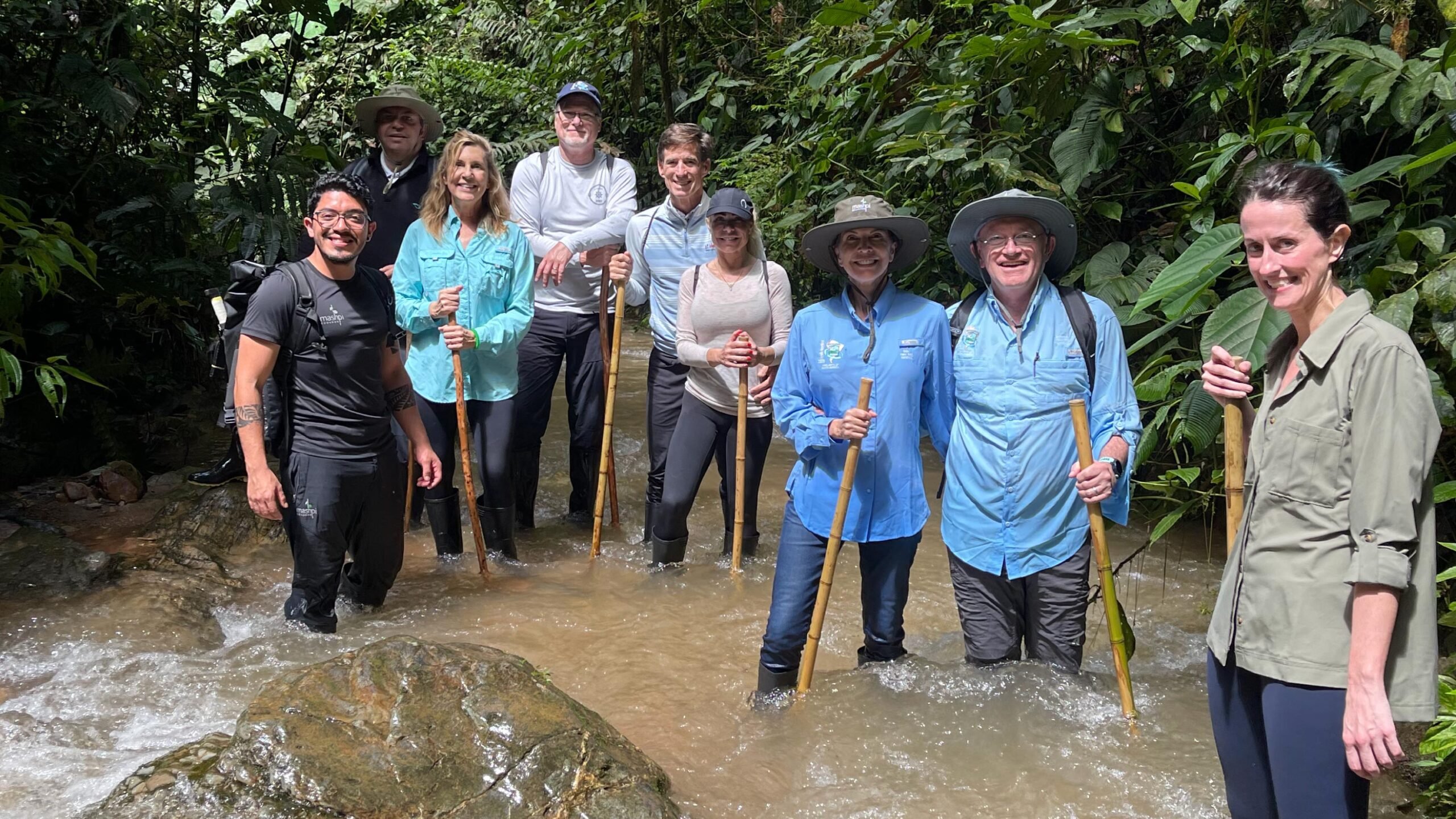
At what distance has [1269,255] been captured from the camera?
2.54 metres

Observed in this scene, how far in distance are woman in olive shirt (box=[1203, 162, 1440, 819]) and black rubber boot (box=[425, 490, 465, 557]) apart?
4.28 meters

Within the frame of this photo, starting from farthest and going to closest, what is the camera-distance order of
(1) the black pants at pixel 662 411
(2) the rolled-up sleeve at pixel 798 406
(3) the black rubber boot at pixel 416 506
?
(3) the black rubber boot at pixel 416 506, (1) the black pants at pixel 662 411, (2) the rolled-up sleeve at pixel 798 406

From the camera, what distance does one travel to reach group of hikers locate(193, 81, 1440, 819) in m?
2.41

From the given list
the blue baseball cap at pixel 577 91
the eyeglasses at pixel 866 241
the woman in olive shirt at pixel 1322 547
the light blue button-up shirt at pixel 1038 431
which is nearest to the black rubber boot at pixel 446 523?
the blue baseball cap at pixel 577 91

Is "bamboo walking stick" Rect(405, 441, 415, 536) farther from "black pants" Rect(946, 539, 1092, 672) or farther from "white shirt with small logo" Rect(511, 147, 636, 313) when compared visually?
"black pants" Rect(946, 539, 1092, 672)

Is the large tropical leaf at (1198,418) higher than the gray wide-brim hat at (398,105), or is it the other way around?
the gray wide-brim hat at (398,105)

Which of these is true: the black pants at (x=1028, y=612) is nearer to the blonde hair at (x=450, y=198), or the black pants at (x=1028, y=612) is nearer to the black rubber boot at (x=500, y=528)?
the black rubber boot at (x=500, y=528)

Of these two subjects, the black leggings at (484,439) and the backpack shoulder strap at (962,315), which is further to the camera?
the black leggings at (484,439)

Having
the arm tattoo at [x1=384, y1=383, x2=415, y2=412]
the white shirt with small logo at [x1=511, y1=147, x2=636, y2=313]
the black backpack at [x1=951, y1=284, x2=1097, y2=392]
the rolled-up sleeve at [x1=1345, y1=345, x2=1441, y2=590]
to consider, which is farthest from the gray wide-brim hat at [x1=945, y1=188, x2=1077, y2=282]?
the white shirt with small logo at [x1=511, y1=147, x2=636, y2=313]

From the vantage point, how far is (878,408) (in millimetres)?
4207

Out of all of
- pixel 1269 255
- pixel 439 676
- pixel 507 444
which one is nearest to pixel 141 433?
pixel 507 444

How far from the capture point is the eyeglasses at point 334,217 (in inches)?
183

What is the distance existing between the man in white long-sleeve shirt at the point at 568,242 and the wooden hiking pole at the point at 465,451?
51cm

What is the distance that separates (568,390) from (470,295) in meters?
1.12
